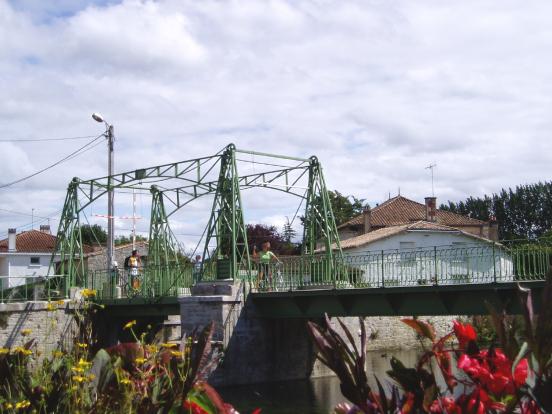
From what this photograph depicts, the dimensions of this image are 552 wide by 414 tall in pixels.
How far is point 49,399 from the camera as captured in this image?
9.91 feet

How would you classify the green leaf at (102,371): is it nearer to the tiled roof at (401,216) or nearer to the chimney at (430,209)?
the tiled roof at (401,216)

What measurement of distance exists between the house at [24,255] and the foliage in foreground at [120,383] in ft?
165

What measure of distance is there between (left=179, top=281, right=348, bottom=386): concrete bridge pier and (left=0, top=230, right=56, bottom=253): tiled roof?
114 ft

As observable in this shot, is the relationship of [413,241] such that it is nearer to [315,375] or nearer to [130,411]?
[315,375]

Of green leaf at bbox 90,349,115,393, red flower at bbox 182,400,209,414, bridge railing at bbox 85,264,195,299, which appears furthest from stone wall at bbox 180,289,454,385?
red flower at bbox 182,400,209,414

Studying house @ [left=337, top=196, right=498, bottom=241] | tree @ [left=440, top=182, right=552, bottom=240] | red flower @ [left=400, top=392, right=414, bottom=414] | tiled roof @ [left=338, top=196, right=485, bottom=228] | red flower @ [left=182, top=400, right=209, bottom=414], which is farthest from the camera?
tree @ [left=440, top=182, right=552, bottom=240]

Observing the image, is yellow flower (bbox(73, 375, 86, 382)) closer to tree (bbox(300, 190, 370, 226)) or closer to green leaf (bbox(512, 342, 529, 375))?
green leaf (bbox(512, 342, 529, 375))

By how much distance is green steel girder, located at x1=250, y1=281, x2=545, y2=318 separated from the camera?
17031 mm

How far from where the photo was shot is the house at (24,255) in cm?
5325

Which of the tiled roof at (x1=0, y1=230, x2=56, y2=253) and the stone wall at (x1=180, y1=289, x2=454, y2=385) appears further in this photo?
the tiled roof at (x1=0, y1=230, x2=56, y2=253)

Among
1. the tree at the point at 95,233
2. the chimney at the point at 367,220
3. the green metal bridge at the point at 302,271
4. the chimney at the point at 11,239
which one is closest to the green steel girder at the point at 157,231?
the green metal bridge at the point at 302,271

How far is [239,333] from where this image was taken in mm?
22188

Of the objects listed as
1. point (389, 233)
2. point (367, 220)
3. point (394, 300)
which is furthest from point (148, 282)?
point (367, 220)

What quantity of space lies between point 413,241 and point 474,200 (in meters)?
31.4
